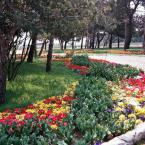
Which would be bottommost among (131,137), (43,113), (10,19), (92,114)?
(131,137)

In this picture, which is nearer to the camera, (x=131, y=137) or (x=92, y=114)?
(x=131, y=137)

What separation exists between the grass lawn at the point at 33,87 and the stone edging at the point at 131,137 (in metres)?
3.56

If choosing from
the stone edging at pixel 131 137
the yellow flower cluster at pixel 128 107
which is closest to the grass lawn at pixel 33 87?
the yellow flower cluster at pixel 128 107

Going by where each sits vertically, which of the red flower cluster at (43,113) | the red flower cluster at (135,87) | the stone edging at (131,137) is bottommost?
the stone edging at (131,137)

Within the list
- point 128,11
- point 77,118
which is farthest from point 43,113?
point 128,11

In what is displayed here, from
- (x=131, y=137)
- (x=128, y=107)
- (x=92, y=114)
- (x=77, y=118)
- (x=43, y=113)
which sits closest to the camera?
(x=131, y=137)

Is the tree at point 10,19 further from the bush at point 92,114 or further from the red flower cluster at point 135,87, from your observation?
the red flower cluster at point 135,87

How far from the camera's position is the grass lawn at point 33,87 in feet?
34.3

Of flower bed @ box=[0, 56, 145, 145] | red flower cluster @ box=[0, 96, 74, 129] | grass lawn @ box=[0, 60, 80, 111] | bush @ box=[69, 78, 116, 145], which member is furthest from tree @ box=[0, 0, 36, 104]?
bush @ box=[69, 78, 116, 145]

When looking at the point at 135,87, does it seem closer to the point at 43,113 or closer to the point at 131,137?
the point at 43,113

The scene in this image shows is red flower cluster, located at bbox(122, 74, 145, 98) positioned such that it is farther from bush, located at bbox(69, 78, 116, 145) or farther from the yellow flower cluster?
bush, located at bbox(69, 78, 116, 145)

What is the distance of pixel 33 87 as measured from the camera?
12.2 m

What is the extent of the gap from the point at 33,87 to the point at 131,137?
5.53m

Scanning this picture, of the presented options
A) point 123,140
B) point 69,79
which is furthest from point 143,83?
point 123,140
